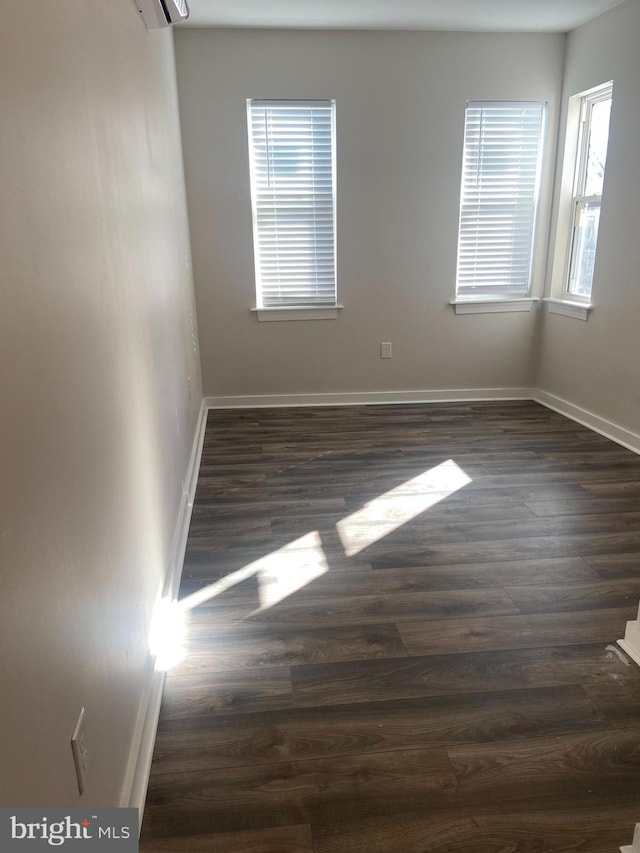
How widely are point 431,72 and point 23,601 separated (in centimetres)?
457

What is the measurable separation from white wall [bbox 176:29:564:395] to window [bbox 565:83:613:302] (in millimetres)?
227

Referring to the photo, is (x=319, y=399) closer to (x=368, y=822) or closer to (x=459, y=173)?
(x=459, y=173)

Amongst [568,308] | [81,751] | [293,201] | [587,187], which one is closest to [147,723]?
[81,751]

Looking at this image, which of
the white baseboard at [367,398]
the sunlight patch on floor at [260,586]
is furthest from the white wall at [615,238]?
the sunlight patch on floor at [260,586]

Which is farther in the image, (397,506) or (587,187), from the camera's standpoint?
(587,187)

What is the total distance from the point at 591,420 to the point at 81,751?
13.0 ft

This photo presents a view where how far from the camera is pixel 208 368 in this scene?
15.4 ft

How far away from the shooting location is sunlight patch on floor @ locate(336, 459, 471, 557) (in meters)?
2.70

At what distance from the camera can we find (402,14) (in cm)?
380

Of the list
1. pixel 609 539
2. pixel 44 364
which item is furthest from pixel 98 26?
pixel 609 539

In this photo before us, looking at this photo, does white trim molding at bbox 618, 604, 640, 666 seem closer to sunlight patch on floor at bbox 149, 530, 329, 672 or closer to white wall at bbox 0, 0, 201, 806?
sunlight patch on floor at bbox 149, 530, 329, 672

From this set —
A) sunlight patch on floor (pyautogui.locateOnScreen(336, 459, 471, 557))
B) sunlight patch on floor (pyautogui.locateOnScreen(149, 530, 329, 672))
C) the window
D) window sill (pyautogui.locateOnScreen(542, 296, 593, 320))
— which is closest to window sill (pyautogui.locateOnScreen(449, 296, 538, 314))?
window sill (pyautogui.locateOnScreen(542, 296, 593, 320))

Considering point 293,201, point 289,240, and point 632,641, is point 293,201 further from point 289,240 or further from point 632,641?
point 632,641

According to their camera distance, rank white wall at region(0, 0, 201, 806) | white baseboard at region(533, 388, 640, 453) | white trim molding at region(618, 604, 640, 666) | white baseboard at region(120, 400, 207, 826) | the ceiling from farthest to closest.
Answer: white baseboard at region(533, 388, 640, 453), the ceiling, white trim molding at region(618, 604, 640, 666), white baseboard at region(120, 400, 207, 826), white wall at region(0, 0, 201, 806)
